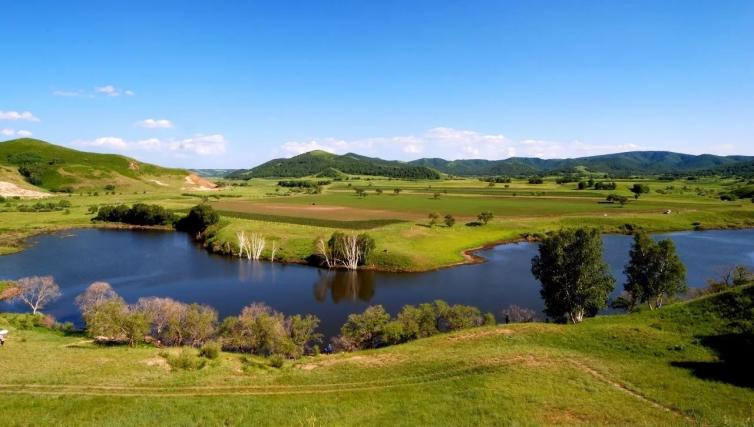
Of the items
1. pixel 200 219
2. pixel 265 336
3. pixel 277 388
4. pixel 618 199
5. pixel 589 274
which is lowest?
pixel 265 336

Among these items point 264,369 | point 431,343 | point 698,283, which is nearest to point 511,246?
point 698,283

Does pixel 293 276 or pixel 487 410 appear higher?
pixel 487 410

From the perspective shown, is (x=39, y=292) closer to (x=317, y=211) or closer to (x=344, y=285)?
(x=344, y=285)

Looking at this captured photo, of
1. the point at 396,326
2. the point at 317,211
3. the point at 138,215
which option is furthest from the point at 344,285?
the point at 138,215

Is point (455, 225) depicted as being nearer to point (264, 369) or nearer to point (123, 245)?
point (123, 245)

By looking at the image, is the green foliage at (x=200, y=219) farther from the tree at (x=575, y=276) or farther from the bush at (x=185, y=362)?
the tree at (x=575, y=276)

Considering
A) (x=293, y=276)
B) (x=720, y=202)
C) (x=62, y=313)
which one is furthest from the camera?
(x=720, y=202)

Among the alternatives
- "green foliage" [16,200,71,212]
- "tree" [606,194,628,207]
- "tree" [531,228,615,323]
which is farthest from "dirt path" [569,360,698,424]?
"green foliage" [16,200,71,212]
